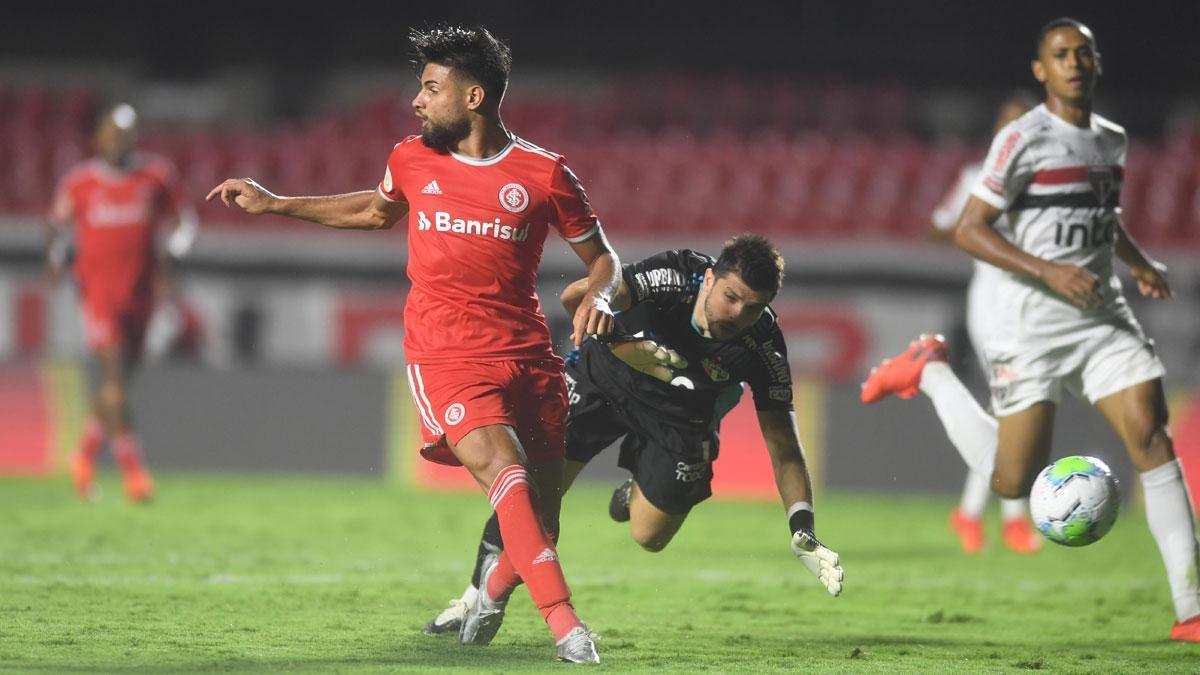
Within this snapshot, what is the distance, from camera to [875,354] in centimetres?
1320

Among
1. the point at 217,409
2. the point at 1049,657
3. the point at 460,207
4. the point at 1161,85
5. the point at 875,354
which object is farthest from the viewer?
the point at 1161,85

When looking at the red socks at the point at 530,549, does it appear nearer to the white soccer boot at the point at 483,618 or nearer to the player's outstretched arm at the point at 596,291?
the white soccer boot at the point at 483,618

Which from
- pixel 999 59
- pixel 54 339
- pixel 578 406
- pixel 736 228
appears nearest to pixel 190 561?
pixel 578 406

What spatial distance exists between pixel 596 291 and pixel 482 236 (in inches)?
18.4

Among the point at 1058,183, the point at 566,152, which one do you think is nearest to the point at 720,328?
the point at 1058,183

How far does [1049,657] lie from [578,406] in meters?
2.07

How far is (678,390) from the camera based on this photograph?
6301 millimetres

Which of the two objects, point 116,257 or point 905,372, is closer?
point 905,372

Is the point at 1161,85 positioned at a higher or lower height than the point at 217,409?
higher

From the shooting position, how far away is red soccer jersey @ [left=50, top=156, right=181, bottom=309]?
34.7ft

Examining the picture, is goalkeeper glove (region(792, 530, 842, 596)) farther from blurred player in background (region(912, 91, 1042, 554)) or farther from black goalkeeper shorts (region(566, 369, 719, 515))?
blurred player in background (region(912, 91, 1042, 554))

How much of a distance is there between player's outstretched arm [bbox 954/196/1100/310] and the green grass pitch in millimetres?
1377

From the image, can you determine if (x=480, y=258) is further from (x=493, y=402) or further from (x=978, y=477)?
(x=978, y=477)

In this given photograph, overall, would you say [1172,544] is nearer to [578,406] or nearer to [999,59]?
[578,406]
